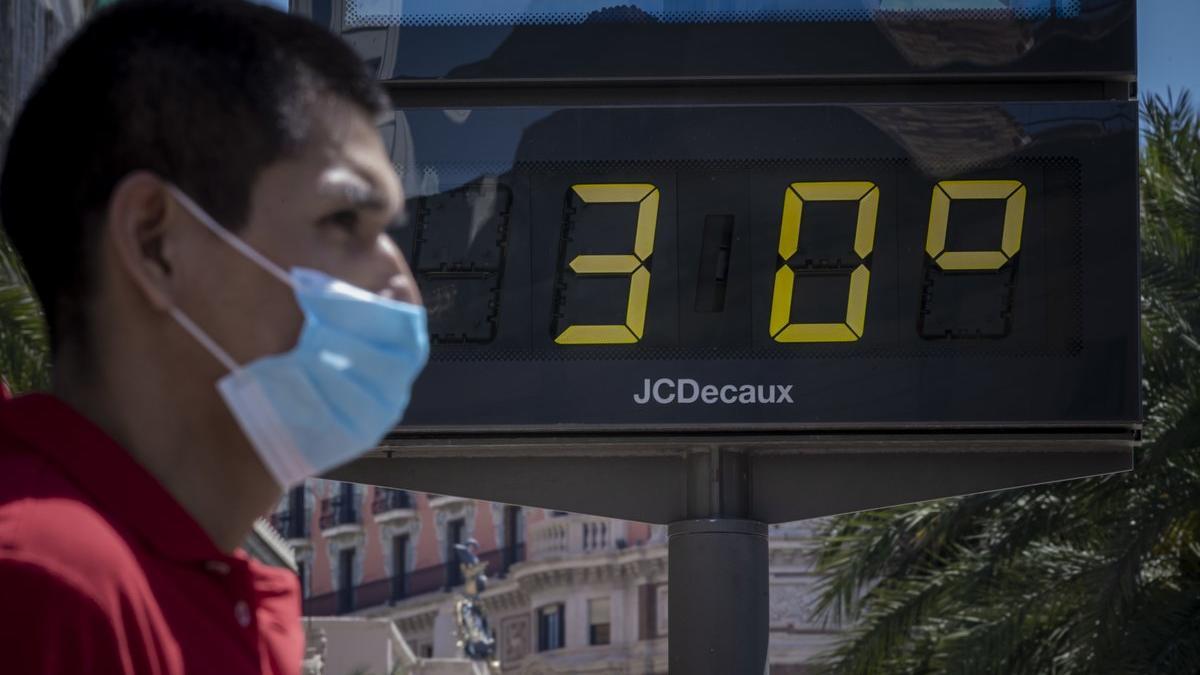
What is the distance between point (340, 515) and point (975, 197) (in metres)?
64.0

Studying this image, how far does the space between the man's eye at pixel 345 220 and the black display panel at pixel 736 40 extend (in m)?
4.43

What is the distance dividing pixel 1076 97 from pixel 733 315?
1.32 meters

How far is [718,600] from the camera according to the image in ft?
21.7

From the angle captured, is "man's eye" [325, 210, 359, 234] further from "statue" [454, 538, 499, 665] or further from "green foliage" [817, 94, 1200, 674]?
"statue" [454, 538, 499, 665]

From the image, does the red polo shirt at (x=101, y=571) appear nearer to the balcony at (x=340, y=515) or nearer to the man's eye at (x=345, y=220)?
the man's eye at (x=345, y=220)

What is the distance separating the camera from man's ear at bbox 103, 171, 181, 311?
81.1 inches

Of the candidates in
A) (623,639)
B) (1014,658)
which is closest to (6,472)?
(1014,658)

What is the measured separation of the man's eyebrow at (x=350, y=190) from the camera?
6.95 feet

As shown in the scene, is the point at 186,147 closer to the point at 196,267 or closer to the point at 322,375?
the point at 196,267

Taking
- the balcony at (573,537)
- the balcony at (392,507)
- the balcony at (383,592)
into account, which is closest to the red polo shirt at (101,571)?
the balcony at (573,537)

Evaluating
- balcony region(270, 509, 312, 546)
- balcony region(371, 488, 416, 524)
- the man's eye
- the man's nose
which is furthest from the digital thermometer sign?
balcony region(371, 488, 416, 524)

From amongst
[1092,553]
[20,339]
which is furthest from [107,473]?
[1092,553]

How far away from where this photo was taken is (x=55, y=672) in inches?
71.0

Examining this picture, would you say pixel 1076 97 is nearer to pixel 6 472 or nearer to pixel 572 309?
pixel 572 309
